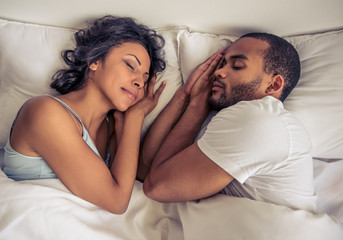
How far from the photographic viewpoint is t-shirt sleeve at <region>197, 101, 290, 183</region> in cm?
80

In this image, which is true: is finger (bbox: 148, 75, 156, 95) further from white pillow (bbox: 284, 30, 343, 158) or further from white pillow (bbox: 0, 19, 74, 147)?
white pillow (bbox: 284, 30, 343, 158)

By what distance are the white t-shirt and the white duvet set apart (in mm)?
69

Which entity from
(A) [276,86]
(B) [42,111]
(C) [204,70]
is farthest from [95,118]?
(A) [276,86]

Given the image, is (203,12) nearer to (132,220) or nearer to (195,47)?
(195,47)

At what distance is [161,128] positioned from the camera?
4.11 ft

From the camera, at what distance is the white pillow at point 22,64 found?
1.23 m

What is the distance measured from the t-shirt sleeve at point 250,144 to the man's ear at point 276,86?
275mm

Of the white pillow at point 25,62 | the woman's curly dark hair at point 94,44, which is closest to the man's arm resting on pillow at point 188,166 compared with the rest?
the white pillow at point 25,62

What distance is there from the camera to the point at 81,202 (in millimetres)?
935

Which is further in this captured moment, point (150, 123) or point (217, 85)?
point (150, 123)

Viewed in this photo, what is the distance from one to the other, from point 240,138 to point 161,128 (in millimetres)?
521

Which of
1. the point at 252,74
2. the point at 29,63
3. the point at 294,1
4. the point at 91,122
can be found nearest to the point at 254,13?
the point at 294,1

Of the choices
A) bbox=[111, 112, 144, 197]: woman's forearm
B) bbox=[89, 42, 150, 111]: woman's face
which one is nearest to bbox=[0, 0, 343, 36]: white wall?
bbox=[89, 42, 150, 111]: woman's face

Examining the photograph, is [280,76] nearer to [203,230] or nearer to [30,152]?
[203,230]
